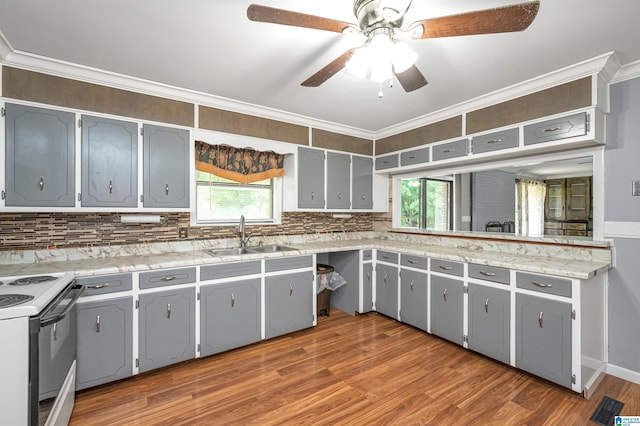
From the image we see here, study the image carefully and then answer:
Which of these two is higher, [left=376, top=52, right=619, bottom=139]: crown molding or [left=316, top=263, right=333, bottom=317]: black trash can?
[left=376, top=52, right=619, bottom=139]: crown molding

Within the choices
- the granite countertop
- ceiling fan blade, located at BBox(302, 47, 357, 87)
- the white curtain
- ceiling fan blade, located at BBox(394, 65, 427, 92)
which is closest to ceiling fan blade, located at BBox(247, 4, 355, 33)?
ceiling fan blade, located at BBox(302, 47, 357, 87)

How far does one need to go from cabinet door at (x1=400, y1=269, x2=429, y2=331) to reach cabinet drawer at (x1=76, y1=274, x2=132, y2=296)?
8.80 feet

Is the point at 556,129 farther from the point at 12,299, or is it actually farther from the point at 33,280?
the point at 33,280

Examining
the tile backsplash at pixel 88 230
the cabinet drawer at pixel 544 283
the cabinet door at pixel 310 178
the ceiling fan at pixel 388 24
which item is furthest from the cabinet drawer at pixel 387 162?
the ceiling fan at pixel 388 24

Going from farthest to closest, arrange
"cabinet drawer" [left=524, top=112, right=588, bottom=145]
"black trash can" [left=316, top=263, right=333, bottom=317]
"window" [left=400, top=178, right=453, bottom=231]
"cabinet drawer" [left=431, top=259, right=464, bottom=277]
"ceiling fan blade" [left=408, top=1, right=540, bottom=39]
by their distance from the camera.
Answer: "window" [left=400, top=178, right=453, bottom=231], "black trash can" [left=316, top=263, right=333, bottom=317], "cabinet drawer" [left=431, top=259, right=464, bottom=277], "cabinet drawer" [left=524, top=112, right=588, bottom=145], "ceiling fan blade" [left=408, top=1, right=540, bottom=39]

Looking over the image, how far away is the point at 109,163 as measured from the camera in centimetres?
251

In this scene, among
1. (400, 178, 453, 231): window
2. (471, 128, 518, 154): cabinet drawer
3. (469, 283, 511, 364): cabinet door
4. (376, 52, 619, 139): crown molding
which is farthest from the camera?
(400, 178, 453, 231): window

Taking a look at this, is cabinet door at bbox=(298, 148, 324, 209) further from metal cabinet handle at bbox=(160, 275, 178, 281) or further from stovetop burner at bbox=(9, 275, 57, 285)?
stovetop burner at bbox=(9, 275, 57, 285)

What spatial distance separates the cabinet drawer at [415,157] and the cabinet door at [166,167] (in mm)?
2584

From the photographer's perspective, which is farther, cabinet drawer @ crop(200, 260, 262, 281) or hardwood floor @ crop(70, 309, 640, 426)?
cabinet drawer @ crop(200, 260, 262, 281)

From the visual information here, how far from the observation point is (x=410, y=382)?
234 cm

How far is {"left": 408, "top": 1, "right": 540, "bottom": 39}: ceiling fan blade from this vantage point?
1213 millimetres

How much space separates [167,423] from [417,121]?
12.2 feet

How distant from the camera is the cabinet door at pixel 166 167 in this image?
2674 millimetres
